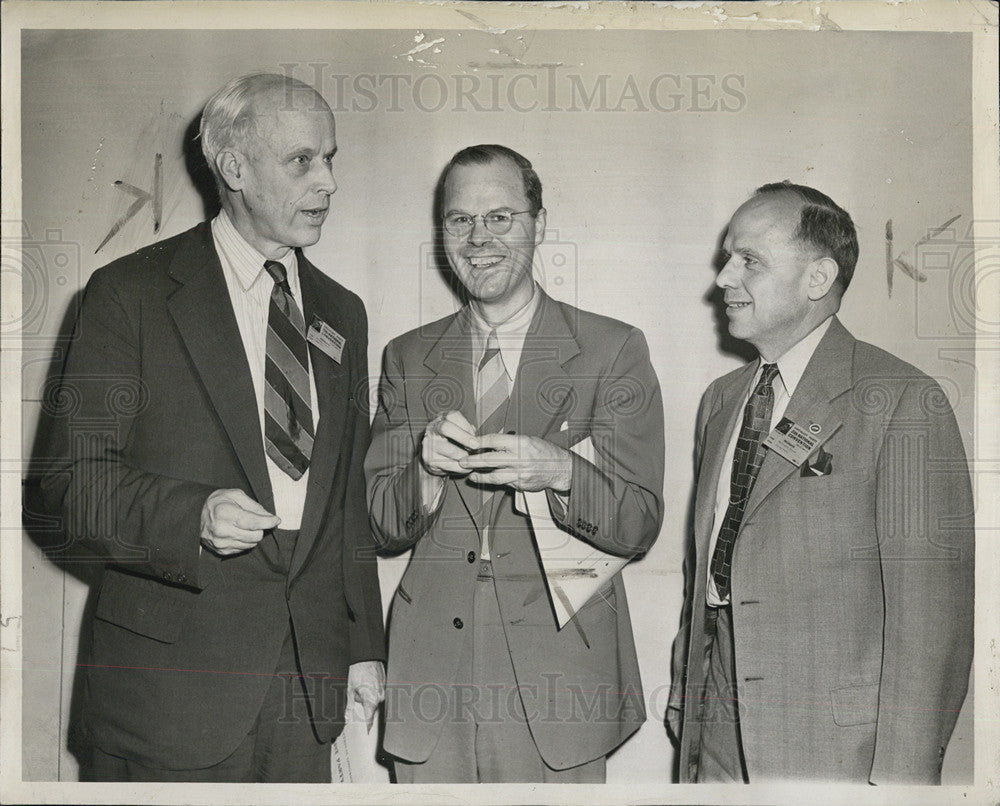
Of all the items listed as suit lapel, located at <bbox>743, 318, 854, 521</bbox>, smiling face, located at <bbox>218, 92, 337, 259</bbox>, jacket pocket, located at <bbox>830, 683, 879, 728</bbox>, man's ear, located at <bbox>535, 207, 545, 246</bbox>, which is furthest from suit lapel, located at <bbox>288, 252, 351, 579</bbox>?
jacket pocket, located at <bbox>830, 683, 879, 728</bbox>

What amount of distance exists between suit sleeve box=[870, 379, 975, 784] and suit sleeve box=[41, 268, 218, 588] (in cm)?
181

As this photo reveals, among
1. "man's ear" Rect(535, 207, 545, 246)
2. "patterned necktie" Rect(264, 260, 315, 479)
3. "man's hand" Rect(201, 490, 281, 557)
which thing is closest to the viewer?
"man's hand" Rect(201, 490, 281, 557)

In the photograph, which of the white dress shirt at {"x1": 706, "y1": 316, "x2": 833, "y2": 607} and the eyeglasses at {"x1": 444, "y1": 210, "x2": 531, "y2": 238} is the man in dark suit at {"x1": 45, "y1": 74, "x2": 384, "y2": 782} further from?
the white dress shirt at {"x1": 706, "y1": 316, "x2": 833, "y2": 607}

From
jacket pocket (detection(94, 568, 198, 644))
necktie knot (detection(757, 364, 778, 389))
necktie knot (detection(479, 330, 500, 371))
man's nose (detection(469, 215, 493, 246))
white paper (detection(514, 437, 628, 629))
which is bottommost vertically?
jacket pocket (detection(94, 568, 198, 644))

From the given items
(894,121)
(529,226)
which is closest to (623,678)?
(529,226)

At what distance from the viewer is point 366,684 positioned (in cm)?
290

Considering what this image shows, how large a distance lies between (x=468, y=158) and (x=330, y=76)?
1.53 ft

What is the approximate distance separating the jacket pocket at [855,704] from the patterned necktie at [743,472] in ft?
1.30

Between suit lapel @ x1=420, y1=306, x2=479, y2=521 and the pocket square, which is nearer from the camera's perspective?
the pocket square

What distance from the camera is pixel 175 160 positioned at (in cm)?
300

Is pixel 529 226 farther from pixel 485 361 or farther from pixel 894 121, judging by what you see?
pixel 894 121

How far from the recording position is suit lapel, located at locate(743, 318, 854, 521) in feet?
9.20
